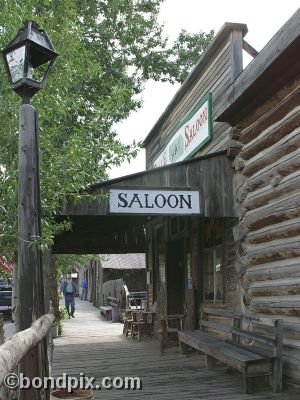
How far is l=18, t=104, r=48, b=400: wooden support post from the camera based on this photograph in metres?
3.91

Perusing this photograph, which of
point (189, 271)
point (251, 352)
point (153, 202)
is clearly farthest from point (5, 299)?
point (251, 352)

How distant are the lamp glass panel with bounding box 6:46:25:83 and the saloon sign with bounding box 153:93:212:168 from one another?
482cm

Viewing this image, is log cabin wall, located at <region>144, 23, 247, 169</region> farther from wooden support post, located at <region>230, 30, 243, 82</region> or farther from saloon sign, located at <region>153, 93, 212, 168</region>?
saloon sign, located at <region>153, 93, 212, 168</region>

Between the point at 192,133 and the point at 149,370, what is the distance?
450 cm

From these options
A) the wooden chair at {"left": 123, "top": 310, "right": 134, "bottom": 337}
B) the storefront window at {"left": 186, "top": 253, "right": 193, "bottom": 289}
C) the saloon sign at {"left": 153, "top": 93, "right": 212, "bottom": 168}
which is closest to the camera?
the saloon sign at {"left": 153, "top": 93, "right": 212, "bottom": 168}

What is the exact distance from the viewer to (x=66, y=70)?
237 inches

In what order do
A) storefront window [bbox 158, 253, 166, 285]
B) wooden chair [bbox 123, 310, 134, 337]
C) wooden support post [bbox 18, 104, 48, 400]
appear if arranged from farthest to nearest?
wooden chair [bbox 123, 310, 134, 337]
storefront window [bbox 158, 253, 166, 285]
wooden support post [bbox 18, 104, 48, 400]

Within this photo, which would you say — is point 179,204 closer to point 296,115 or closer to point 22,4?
point 296,115

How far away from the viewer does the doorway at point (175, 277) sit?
36.8ft

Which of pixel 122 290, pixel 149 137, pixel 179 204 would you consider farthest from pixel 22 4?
pixel 122 290

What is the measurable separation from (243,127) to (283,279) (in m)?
2.37

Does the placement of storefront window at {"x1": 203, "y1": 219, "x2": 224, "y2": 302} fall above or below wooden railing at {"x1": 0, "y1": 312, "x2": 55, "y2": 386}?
above

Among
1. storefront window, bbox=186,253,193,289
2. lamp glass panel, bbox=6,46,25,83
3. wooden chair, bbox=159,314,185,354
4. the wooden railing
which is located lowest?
wooden chair, bbox=159,314,185,354

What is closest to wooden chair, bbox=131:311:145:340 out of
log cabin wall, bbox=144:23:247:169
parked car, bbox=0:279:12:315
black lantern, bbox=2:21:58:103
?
log cabin wall, bbox=144:23:247:169
